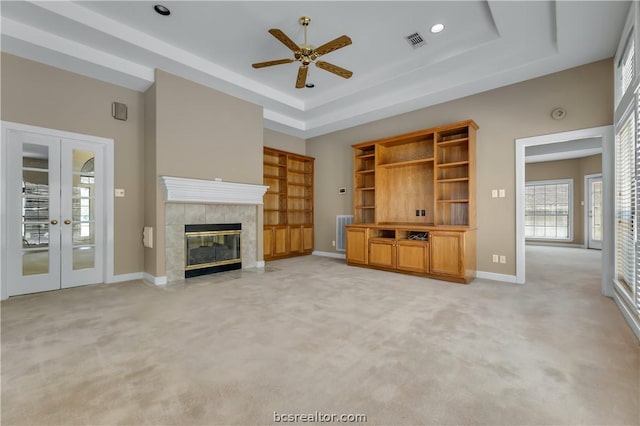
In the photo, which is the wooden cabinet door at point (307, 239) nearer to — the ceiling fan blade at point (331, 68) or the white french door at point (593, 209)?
the ceiling fan blade at point (331, 68)

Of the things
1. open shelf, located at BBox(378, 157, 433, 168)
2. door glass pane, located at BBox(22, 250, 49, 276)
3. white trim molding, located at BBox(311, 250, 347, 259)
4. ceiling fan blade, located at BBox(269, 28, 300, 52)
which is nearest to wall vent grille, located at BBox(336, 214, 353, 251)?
white trim molding, located at BBox(311, 250, 347, 259)

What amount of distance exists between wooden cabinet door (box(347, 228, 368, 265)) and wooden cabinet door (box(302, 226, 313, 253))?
1.62 meters

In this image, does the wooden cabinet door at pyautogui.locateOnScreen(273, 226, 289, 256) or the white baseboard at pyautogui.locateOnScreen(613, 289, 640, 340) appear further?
the wooden cabinet door at pyautogui.locateOnScreen(273, 226, 289, 256)

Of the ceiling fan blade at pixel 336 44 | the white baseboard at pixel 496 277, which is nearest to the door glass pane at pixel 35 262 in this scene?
the ceiling fan blade at pixel 336 44

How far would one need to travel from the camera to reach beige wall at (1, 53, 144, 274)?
3.70 meters

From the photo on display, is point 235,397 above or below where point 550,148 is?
below

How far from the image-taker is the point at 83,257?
4.22m

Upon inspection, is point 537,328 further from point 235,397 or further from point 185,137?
point 185,137

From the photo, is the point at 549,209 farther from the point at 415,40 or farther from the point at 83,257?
the point at 83,257

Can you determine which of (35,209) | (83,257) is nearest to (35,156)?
(35,209)

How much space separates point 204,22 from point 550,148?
8.27 m

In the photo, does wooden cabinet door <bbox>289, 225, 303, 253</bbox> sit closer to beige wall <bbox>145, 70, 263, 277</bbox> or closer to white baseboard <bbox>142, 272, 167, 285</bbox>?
beige wall <bbox>145, 70, 263, 277</bbox>

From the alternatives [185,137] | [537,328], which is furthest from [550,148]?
[185,137]

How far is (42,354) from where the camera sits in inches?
84.4
